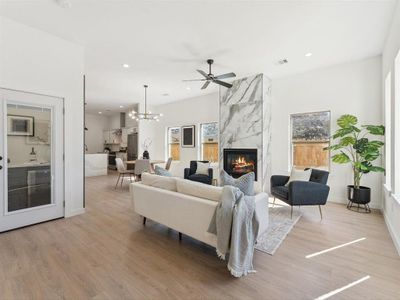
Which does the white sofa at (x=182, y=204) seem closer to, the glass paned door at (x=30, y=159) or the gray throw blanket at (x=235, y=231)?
the gray throw blanket at (x=235, y=231)

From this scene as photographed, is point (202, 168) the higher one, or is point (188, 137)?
point (188, 137)

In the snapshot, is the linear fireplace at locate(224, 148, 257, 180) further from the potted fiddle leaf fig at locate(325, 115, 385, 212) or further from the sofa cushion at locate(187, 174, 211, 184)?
the potted fiddle leaf fig at locate(325, 115, 385, 212)

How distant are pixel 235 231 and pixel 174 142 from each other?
6.63 metres

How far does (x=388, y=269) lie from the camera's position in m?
2.08

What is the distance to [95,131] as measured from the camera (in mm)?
10945

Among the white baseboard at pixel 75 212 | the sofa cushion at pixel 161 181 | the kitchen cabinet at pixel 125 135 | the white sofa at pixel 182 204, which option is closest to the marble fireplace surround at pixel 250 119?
the white sofa at pixel 182 204

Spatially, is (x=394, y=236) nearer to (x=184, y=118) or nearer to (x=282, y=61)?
(x=282, y=61)

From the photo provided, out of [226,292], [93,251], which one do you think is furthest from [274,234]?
[93,251]

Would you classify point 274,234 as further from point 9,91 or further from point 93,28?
point 9,91

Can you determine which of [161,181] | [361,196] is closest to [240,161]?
[361,196]

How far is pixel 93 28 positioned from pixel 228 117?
12.5 feet

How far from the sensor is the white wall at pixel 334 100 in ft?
13.6

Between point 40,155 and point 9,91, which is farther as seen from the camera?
point 40,155

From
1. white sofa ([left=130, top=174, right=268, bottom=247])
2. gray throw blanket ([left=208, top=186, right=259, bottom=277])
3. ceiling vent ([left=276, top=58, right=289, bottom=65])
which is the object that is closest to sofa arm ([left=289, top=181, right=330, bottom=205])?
white sofa ([left=130, top=174, right=268, bottom=247])
